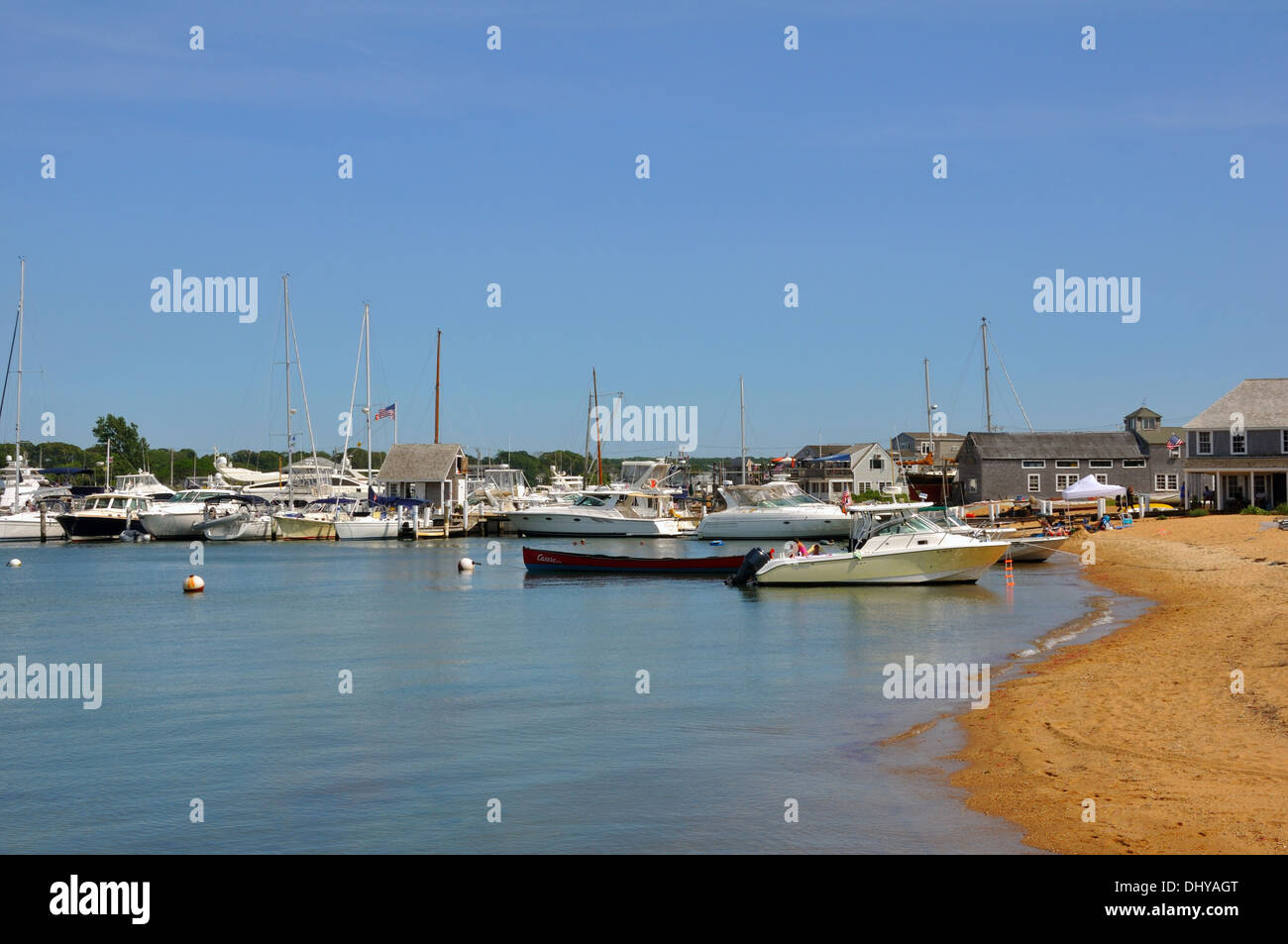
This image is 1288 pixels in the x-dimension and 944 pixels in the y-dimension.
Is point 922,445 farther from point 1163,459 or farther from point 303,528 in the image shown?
point 303,528

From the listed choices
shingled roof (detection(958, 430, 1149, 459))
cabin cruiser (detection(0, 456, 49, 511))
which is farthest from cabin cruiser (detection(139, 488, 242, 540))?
shingled roof (detection(958, 430, 1149, 459))

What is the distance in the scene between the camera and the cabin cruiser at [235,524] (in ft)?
265

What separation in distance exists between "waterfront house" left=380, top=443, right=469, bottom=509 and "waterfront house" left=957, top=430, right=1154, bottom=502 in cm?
3940

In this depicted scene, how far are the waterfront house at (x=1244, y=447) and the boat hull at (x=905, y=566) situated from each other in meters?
26.0

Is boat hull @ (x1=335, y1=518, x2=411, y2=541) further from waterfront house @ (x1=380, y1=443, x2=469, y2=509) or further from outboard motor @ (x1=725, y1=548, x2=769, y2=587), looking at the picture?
outboard motor @ (x1=725, y1=548, x2=769, y2=587)

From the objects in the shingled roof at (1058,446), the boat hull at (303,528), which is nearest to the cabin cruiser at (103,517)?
the boat hull at (303,528)

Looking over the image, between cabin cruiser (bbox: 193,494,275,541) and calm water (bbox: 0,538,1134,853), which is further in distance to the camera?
cabin cruiser (bbox: 193,494,275,541)

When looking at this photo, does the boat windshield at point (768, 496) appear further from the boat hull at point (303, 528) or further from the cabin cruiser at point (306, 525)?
the boat hull at point (303, 528)

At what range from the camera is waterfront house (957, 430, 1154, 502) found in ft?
268

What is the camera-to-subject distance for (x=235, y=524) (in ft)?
267

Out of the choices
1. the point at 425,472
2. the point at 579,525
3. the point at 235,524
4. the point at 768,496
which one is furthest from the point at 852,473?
the point at 235,524
